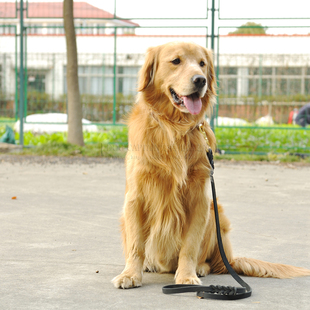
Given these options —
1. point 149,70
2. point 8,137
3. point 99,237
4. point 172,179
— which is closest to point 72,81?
point 8,137

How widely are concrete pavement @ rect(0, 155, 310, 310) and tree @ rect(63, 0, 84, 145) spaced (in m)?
2.19

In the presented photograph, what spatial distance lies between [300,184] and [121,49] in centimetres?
599

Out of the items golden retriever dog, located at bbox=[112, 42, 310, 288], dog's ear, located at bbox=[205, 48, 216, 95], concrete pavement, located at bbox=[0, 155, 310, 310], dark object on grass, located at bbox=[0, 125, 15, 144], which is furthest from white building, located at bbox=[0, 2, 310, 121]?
golden retriever dog, located at bbox=[112, 42, 310, 288]

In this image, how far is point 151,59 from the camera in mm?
3482

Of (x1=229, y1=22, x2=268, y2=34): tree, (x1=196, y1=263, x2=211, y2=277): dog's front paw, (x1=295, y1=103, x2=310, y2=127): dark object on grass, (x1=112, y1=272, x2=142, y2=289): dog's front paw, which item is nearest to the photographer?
(x1=112, y1=272, x2=142, y2=289): dog's front paw

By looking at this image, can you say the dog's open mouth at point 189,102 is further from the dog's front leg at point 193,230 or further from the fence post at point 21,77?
the fence post at point 21,77

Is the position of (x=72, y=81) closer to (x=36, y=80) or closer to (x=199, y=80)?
(x=36, y=80)

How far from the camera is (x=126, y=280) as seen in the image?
306cm

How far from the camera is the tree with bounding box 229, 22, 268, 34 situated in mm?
10711

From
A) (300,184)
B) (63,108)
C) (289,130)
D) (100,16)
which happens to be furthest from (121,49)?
(300,184)

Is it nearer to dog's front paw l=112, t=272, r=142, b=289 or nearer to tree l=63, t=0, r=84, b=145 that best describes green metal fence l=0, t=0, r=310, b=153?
tree l=63, t=0, r=84, b=145

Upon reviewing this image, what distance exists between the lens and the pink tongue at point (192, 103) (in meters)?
3.26

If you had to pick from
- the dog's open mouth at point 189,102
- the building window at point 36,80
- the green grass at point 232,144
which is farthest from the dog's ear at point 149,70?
the building window at point 36,80

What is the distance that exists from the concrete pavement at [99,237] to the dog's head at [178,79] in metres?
1.20
